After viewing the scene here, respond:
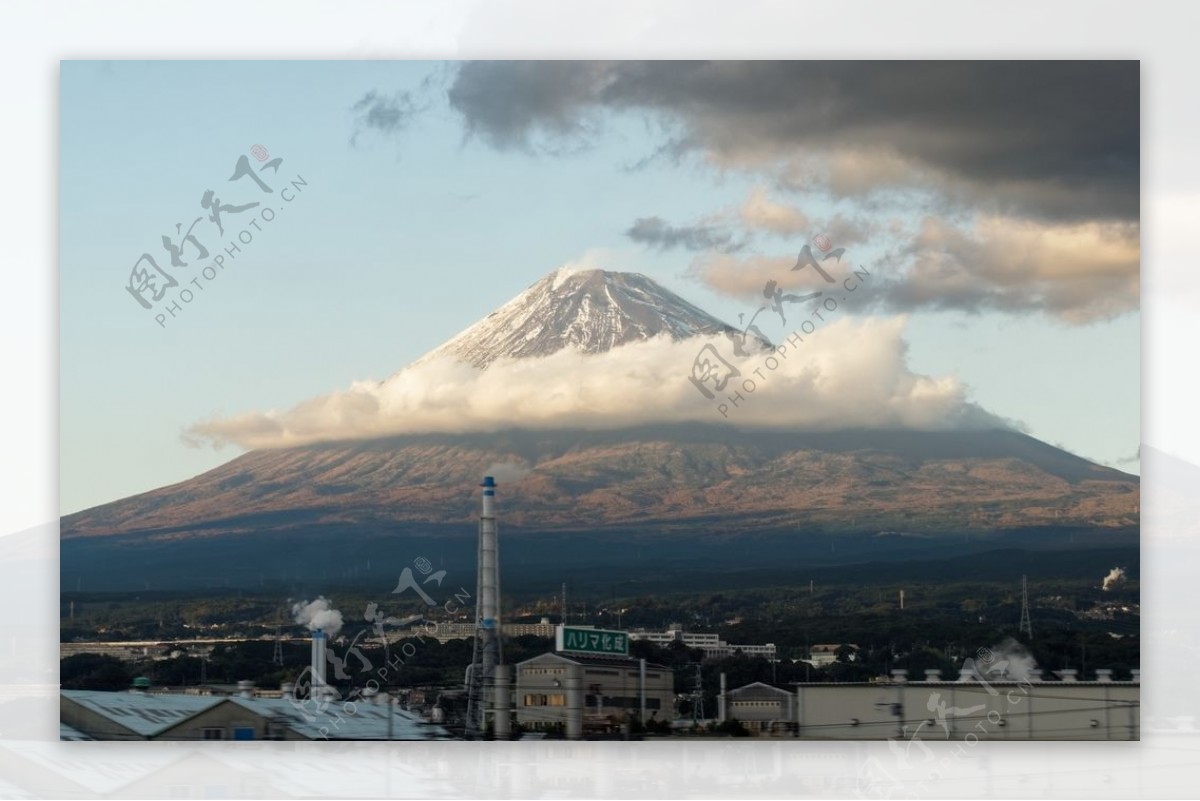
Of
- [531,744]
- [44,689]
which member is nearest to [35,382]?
[44,689]

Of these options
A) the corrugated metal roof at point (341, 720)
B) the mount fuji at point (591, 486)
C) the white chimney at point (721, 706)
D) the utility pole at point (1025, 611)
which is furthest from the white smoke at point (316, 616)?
the utility pole at point (1025, 611)

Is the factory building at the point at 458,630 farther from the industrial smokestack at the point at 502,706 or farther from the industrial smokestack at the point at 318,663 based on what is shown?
the industrial smokestack at the point at 318,663

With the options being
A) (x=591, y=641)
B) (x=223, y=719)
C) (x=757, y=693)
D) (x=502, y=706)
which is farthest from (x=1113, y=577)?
(x=223, y=719)

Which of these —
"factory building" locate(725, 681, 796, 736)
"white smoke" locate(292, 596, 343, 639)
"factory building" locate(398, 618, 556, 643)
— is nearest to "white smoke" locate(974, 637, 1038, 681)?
"factory building" locate(725, 681, 796, 736)

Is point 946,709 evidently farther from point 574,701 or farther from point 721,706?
point 574,701

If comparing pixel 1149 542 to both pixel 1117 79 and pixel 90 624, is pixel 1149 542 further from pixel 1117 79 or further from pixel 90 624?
pixel 90 624
